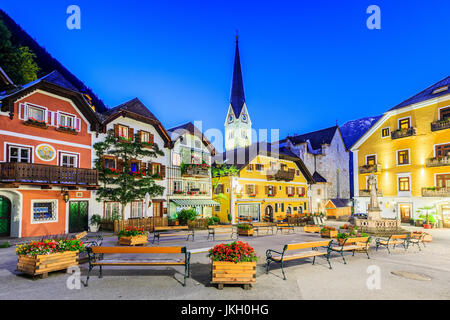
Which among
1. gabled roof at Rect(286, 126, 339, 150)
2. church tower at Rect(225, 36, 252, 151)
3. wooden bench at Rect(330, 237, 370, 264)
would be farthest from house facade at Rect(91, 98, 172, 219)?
church tower at Rect(225, 36, 252, 151)

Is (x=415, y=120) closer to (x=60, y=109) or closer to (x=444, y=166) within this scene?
(x=444, y=166)

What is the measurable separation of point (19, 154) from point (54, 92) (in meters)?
4.90

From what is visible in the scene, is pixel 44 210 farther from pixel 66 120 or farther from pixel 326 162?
pixel 326 162

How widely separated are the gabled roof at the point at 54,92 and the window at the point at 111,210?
236 inches

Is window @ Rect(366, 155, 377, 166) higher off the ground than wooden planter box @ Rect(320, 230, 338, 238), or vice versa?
window @ Rect(366, 155, 377, 166)

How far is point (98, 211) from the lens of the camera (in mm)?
21719

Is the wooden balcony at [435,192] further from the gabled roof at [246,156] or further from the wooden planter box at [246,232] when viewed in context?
the wooden planter box at [246,232]

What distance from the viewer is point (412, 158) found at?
31.5m

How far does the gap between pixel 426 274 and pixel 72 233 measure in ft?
66.6

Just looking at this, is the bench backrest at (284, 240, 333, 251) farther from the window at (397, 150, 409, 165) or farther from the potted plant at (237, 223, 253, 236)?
the window at (397, 150, 409, 165)

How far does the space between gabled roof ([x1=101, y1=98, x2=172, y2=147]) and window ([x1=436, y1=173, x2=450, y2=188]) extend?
27.1 metres

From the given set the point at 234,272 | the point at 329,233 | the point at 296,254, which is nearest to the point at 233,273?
the point at 234,272

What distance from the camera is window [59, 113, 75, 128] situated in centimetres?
2054
